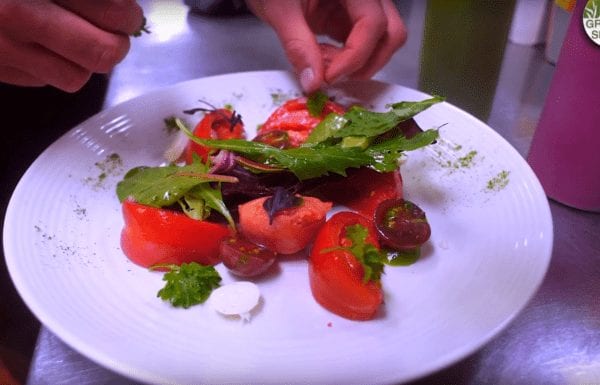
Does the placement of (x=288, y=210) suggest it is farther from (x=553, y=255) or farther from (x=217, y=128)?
(x=553, y=255)

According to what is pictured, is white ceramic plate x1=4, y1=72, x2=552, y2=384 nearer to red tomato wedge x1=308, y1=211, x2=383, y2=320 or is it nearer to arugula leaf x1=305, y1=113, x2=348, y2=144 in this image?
red tomato wedge x1=308, y1=211, x2=383, y2=320

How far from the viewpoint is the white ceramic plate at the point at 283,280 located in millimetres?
541

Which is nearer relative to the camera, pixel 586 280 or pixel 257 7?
pixel 586 280

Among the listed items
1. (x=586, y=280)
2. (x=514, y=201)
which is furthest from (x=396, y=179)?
(x=586, y=280)

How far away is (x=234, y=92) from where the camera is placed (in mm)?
1028

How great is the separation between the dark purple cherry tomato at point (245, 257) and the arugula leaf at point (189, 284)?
1.0 inches

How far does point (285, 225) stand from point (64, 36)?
40 centimetres

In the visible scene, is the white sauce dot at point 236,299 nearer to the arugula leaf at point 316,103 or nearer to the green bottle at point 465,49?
the arugula leaf at point 316,103

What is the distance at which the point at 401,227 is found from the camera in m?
0.70

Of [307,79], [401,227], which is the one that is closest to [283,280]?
[401,227]

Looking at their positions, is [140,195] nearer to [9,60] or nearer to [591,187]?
[9,60]

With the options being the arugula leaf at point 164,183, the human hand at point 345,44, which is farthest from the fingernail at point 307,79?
the arugula leaf at point 164,183

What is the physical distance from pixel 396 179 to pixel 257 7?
52cm

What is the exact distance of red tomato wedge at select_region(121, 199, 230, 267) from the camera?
0.70 meters
